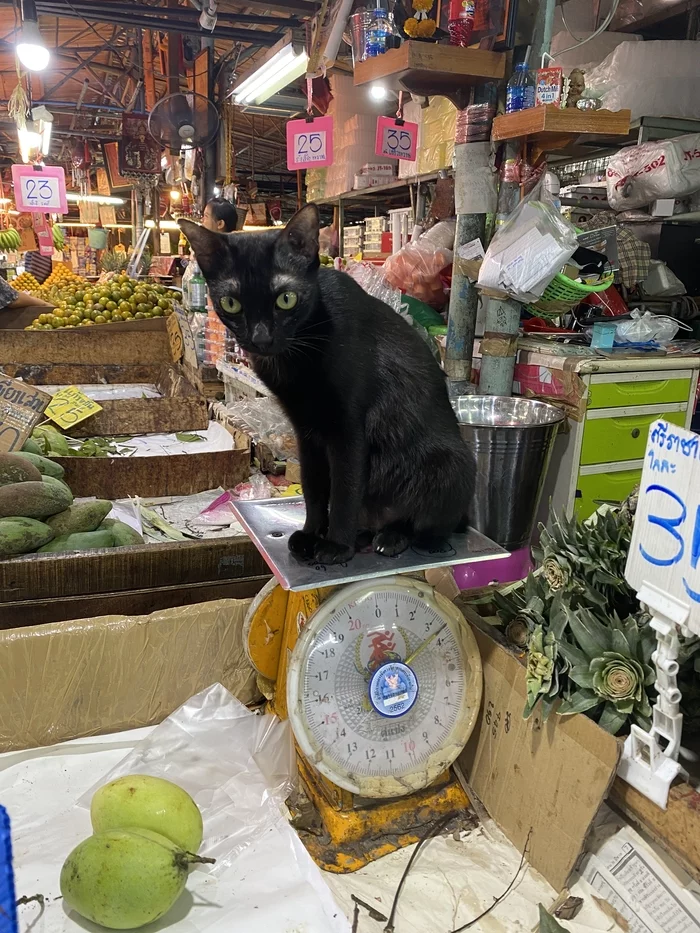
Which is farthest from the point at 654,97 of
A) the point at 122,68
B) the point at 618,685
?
the point at 122,68

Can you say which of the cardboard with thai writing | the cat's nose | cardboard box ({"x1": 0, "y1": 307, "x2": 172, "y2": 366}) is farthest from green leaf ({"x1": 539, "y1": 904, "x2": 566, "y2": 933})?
cardboard box ({"x1": 0, "y1": 307, "x2": 172, "y2": 366})

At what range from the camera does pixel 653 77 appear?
2.96 metres

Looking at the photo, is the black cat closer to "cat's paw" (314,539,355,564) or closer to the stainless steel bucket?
"cat's paw" (314,539,355,564)

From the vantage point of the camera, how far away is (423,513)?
3.92 feet

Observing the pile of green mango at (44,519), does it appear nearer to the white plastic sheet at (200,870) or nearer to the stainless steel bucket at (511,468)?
the white plastic sheet at (200,870)

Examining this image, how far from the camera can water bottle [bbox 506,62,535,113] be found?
7.27 feet

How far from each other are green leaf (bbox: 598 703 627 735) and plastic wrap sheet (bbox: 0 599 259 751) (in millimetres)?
794

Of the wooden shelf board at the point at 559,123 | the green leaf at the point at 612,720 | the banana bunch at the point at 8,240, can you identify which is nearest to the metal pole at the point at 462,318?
the wooden shelf board at the point at 559,123

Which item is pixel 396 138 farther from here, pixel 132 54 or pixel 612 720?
pixel 132 54

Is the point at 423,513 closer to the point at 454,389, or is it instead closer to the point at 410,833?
the point at 410,833

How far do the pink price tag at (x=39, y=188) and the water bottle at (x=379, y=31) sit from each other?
13.7 ft

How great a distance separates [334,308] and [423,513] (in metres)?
0.40

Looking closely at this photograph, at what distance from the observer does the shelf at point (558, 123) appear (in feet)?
6.72

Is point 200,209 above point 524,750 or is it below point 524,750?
above
